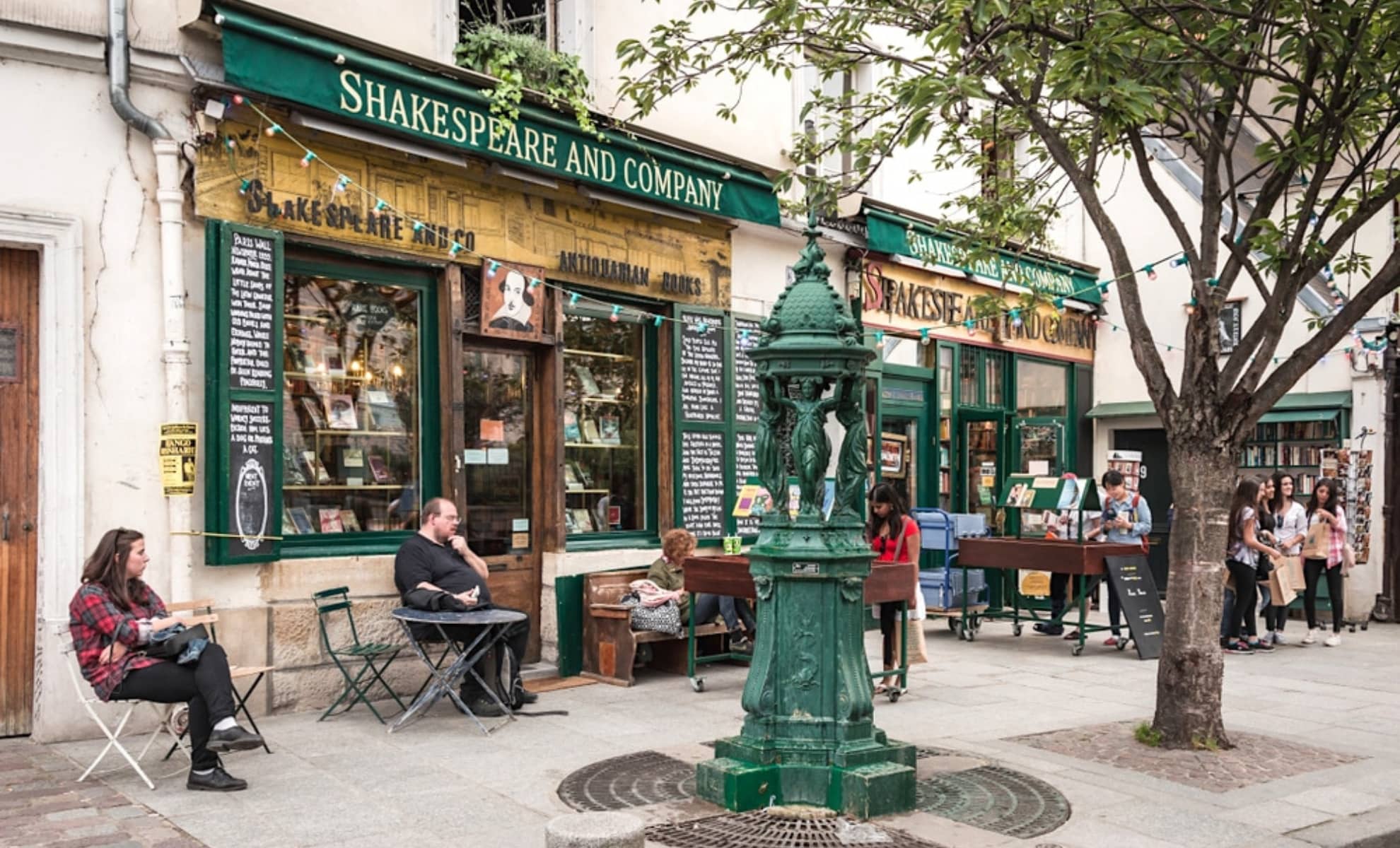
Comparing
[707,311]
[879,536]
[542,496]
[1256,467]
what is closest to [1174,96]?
[879,536]

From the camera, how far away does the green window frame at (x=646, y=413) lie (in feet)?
33.8

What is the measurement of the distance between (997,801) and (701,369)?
5733 millimetres

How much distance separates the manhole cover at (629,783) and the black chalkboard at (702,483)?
4.11m

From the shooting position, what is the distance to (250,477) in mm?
7699

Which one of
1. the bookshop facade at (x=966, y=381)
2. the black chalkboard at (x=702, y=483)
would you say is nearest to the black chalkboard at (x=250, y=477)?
the black chalkboard at (x=702, y=483)

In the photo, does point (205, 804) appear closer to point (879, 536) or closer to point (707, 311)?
point (879, 536)

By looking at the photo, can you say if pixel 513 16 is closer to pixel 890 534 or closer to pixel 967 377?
pixel 890 534

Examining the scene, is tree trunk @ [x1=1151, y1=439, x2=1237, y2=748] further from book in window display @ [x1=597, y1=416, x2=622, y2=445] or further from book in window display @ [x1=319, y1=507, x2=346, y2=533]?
book in window display @ [x1=319, y1=507, x2=346, y2=533]

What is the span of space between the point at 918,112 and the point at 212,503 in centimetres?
477

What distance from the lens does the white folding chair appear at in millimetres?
6078

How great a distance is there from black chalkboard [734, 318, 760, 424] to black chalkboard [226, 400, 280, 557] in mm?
4648

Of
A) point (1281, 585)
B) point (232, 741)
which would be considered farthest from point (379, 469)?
point (1281, 585)

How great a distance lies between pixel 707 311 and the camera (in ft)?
36.3

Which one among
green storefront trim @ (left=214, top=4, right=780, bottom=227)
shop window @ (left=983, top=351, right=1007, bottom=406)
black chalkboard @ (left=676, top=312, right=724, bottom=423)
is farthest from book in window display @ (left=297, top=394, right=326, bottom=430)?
shop window @ (left=983, top=351, right=1007, bottom=406)
